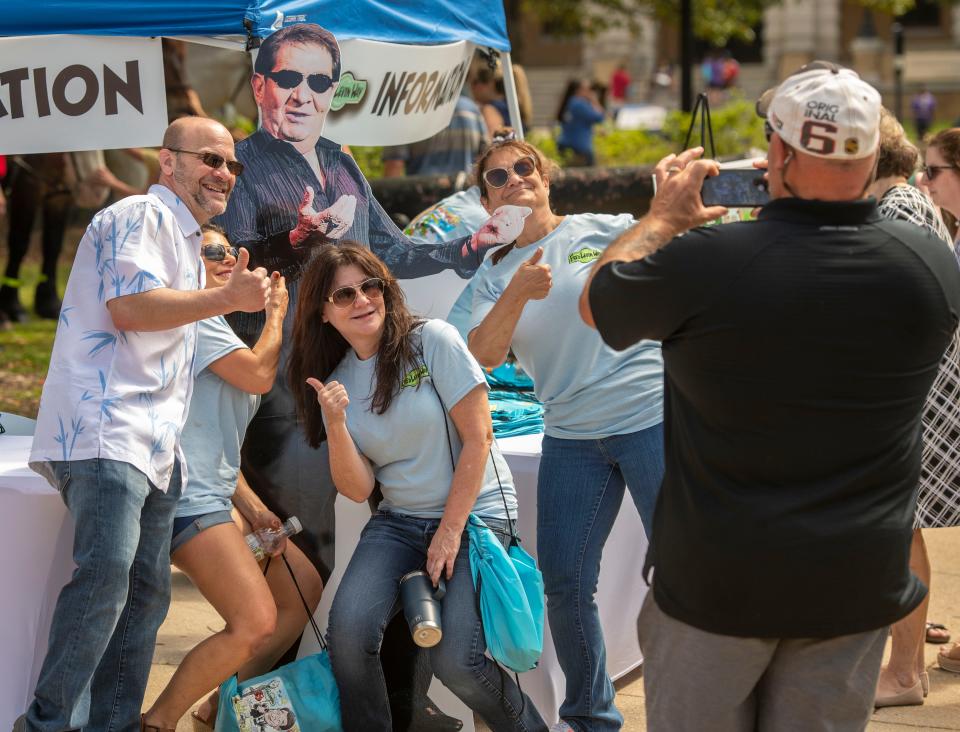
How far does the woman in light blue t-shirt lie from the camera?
3.52 meters

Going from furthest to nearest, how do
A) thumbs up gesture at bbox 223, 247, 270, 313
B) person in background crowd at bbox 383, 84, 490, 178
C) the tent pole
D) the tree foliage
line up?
1. the tree foliage
2. person in background crowd at bbox 383, 84, 490, 178
3. the tent pole
4. thumbs up gesture at bbox 223, 247, 270, 313

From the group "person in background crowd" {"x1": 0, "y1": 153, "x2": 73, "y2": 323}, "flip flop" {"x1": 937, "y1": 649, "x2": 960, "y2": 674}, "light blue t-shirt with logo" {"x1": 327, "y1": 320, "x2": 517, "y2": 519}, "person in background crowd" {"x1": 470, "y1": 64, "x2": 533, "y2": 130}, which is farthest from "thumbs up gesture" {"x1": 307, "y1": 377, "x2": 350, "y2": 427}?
"person in background crowd" {"x1": 0, "y1": 153, "x2": 73, "y2": 323}

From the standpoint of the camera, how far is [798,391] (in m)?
2.31

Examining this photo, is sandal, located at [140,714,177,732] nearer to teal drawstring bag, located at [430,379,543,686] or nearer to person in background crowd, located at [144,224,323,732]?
person in background crowd, located at [144,224,323,732]

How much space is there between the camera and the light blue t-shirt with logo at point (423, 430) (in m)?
3.69

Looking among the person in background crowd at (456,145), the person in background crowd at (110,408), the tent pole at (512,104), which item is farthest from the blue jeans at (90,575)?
the person in background crowd at (456,145)

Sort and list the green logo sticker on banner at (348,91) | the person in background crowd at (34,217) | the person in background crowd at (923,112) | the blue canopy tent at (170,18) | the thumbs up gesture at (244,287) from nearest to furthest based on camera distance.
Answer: the thumbs up gesture at (244,287) < the blue canopy tent at (170,18) < the green logo sticker on banner at (348,91) < the person in background crowd at (34,217) < the person in background crowd at (923,112)

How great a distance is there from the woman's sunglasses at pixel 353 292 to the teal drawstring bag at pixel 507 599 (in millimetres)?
696

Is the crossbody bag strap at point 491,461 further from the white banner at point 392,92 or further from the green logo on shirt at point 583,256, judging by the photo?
the white banner at point 392,92

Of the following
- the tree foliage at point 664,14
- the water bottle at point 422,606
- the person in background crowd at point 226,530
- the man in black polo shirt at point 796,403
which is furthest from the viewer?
the tree foliage at point 664,14

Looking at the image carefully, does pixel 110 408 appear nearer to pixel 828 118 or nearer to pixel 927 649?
pixel 828 118

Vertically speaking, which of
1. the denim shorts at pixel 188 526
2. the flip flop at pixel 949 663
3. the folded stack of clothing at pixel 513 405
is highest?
the denim shorts at pixel 188 526

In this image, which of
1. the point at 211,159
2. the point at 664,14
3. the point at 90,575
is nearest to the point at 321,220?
the point at 211,159

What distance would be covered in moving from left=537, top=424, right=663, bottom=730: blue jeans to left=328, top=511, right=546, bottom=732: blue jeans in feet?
0.69
